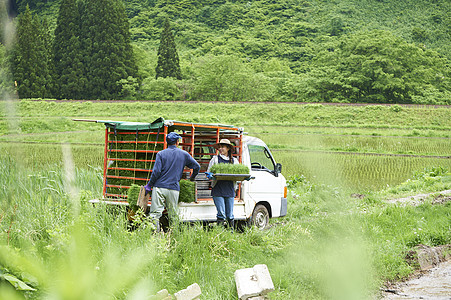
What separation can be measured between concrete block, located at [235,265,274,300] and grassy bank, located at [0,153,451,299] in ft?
0.61

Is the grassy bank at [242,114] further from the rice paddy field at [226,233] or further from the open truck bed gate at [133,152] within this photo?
the open truck bed gate at [133,152]

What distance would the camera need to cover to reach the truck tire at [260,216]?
32.2 feet

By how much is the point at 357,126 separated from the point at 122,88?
1374 inches

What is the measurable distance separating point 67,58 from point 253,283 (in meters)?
59.9

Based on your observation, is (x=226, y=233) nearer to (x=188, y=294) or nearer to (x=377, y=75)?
(x=188, y=294)

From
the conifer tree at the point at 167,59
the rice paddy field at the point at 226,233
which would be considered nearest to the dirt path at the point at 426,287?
the rice paddy field at the point at 226,233

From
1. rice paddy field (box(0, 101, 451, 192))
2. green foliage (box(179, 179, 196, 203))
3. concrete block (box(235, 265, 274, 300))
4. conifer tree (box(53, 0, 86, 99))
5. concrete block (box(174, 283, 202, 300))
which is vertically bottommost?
rice paddy field (box(0, 101, 451, 192))

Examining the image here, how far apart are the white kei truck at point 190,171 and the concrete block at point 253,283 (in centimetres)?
262

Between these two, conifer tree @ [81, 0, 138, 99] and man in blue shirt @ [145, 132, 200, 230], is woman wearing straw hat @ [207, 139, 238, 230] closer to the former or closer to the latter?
man in blue shirt @ [145, 132, 200, 230]

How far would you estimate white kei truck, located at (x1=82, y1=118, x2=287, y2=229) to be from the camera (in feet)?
27.8

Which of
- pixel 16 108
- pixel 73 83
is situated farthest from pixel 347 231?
pixel 73 83

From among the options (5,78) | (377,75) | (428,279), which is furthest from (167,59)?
(5,78)

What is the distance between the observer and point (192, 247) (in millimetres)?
6316

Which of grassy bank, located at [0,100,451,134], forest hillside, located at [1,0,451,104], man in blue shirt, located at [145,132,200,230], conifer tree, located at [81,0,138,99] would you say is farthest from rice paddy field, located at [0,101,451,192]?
forest hillside, located at [1,0,451,104]
